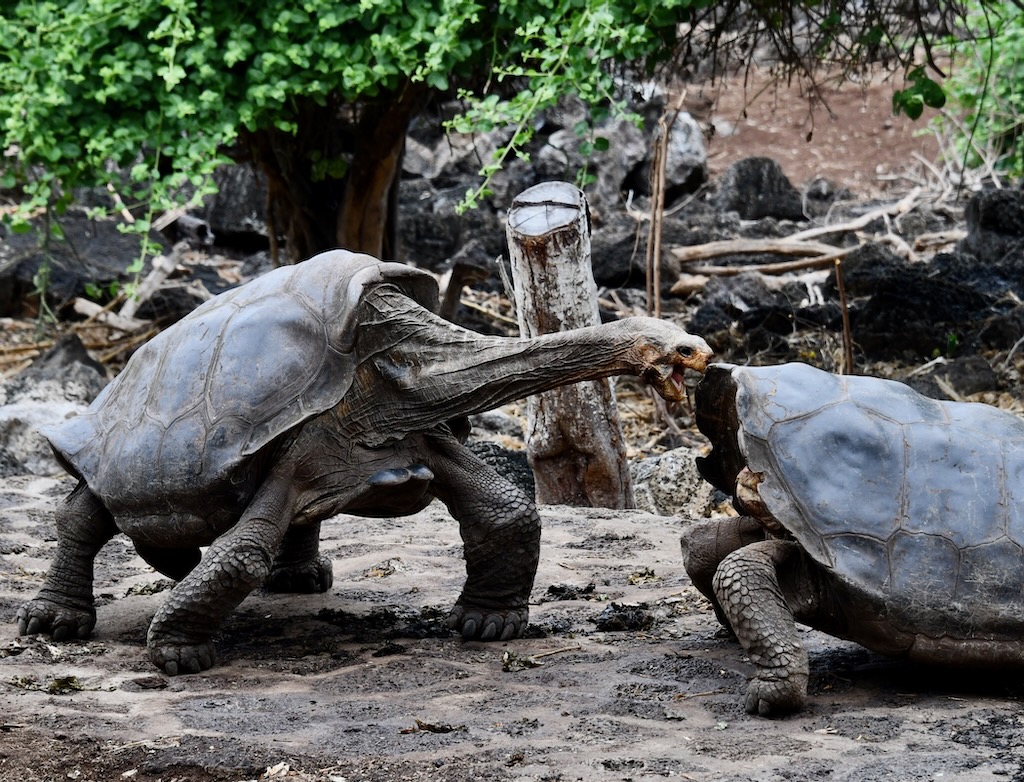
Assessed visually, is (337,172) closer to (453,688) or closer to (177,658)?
(177,658)

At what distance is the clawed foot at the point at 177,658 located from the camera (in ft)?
11.8

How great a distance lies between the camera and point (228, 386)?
3.65 meters

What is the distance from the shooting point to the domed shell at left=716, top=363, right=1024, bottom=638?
119 inches

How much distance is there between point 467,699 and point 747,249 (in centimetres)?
821

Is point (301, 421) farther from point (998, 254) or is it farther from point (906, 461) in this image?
point (998, 254)

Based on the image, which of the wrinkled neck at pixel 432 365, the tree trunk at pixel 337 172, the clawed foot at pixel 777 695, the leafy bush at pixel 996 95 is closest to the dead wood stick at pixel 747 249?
the leafy bush at pixel 996 95

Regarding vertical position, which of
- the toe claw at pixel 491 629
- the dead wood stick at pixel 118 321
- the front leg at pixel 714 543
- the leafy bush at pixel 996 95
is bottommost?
the toe claw at pixel 491 629

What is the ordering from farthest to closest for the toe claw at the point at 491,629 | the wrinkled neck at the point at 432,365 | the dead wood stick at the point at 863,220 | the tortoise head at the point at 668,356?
the dead wood stick at the point at 863,220
the toe claw at the point at 491,629
the wrinkled neck at the point at 432,365
the tortoise head at the point at 668,356

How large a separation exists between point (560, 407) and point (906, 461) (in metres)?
2.57

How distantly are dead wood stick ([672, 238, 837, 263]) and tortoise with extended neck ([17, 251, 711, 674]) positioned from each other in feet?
23.5

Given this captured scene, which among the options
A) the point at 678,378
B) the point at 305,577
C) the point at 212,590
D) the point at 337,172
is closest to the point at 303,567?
the point at 305,577

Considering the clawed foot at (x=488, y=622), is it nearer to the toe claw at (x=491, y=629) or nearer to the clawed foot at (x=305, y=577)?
the toe claw at (x=491, y=629)

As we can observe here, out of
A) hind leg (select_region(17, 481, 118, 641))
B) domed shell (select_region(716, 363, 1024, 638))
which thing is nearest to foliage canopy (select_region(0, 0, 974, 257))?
hind leg (select_region(17, 481, 118, 641))

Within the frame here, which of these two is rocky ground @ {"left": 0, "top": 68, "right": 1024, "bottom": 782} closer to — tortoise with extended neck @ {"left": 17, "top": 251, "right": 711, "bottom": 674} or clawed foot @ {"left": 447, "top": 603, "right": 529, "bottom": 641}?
clawed foot @ {"left": 447, "top": 603, "right": 529, "bottom": 641}
